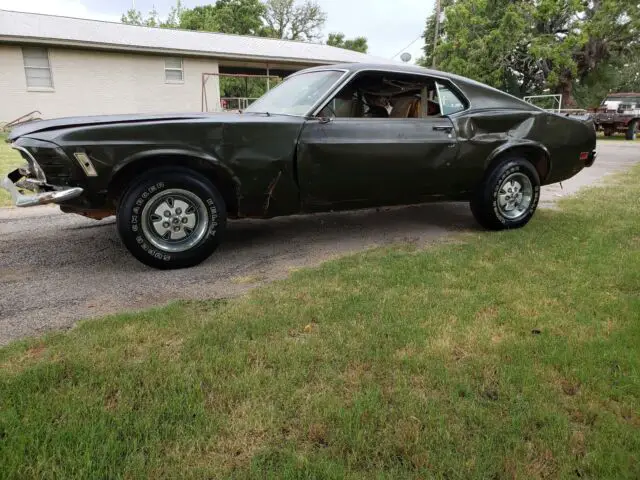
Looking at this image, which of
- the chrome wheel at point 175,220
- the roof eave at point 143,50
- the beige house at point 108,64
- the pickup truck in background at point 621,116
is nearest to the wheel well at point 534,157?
the chrome wheel at point 175,220

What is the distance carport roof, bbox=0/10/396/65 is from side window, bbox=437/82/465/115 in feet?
50.8

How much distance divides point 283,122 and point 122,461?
2.75 meters

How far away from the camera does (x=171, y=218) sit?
3674mm

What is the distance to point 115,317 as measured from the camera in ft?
9.43

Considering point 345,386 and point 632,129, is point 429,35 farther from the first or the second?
point 345,386

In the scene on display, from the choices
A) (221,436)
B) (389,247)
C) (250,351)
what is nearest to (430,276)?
(389,247)

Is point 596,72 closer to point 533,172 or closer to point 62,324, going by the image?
point 533,172

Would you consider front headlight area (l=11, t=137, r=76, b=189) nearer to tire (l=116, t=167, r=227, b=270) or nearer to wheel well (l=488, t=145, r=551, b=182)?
tire (l=116, t=167, r=227, b=270)

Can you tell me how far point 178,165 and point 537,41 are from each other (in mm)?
26162

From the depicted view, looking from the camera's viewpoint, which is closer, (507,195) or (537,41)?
(507,195)

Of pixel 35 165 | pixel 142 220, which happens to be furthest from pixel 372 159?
pixel 35 165

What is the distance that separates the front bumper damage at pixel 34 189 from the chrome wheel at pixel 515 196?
3.78 m

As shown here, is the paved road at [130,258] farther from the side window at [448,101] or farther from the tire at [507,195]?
the side window at [448,101]

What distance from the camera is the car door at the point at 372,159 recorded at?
13.0 feet
